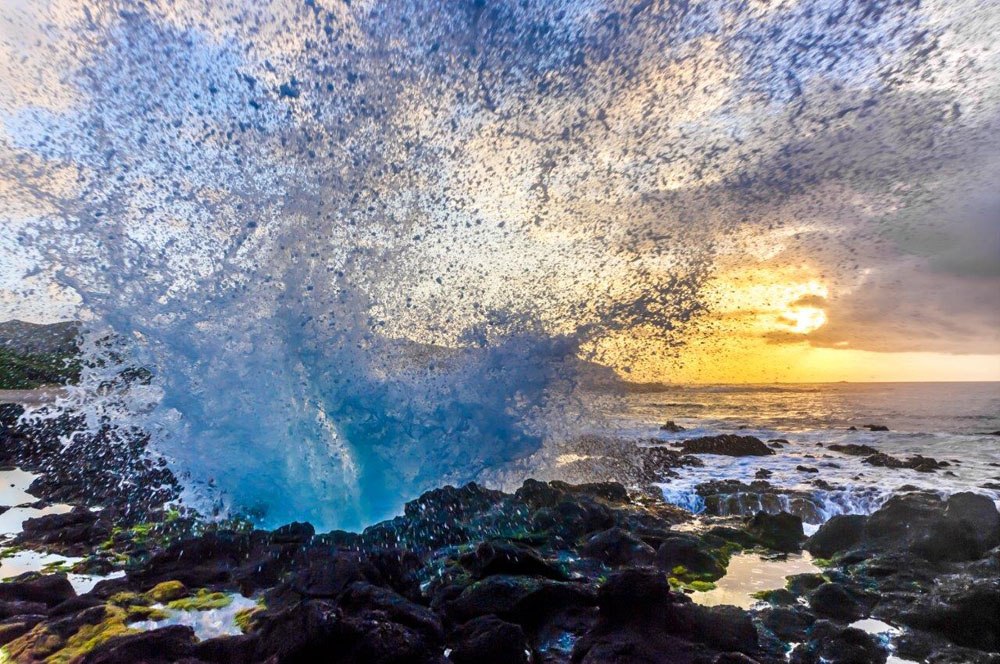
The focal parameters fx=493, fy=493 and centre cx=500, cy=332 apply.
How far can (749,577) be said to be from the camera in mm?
6770

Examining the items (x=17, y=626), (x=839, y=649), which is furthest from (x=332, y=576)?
(x=839, y=649)

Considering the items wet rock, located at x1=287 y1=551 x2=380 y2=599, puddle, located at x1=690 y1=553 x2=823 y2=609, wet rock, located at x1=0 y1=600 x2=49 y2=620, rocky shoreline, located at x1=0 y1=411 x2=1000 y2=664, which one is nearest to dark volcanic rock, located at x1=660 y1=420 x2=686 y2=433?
rocky shoreline, located at x1=0 y1=411 x2=1000 y2=664

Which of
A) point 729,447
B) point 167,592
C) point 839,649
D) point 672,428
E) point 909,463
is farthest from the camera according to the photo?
point 672,428

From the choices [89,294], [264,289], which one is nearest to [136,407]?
[89,294]

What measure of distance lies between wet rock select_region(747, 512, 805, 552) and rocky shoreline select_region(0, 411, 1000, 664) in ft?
0.10

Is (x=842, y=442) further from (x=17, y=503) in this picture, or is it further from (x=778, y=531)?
(x=17, y=503)

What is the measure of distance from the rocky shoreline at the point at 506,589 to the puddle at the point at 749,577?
0.56ft

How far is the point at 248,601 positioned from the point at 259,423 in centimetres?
450

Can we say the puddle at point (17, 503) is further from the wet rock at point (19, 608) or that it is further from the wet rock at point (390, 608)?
the wet rock at point (390, 608)

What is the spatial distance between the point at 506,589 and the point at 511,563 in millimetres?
594

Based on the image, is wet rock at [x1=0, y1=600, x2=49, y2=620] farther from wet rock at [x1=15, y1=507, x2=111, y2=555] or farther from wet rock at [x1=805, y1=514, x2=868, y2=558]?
wet rock at [x1=805, y1=514, x2=868, y2=558]

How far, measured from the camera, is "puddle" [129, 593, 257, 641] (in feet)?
16.3

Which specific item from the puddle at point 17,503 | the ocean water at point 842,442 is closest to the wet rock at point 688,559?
the ocean water at point 842,442

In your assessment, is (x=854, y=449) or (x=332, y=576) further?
(x=854, y=449)
